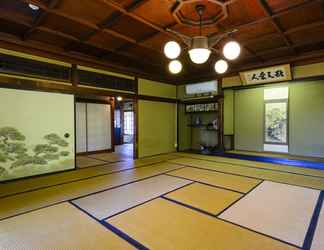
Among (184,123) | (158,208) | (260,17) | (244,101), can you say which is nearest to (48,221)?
(158,208)

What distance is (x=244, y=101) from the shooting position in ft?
23.7

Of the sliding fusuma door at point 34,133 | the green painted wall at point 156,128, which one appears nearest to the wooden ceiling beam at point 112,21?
the sliding fusuma door at point 34,133

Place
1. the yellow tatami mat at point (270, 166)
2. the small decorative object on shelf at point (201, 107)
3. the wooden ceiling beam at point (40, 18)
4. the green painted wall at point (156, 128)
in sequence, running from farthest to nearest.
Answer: the small decorative object on shelf at point (201, 107)
the green painted wall at point (156, 128)
the yellow tatami mat at point (270, 166)
the wooden ceiling beam at point (40, 18)

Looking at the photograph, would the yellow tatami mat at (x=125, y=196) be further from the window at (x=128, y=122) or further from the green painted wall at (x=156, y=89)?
the window at (x=128, y=122)

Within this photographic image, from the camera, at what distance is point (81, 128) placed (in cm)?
700

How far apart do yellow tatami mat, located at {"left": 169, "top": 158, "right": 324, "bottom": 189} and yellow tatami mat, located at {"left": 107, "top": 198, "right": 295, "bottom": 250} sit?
87.4 inches

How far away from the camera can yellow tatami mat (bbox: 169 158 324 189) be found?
368 centimetres

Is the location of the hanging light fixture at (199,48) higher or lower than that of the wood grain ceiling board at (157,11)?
lower

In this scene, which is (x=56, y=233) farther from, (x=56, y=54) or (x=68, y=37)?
(x=56, y=54)

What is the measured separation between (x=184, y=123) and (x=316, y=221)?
19.1 ft

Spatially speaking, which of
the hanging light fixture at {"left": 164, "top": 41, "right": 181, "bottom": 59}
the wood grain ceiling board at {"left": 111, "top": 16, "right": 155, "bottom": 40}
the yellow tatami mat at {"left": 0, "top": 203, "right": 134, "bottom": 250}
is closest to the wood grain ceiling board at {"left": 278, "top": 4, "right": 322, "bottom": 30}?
the hanging light fixture at {"left": 164, "top": 41, "right": 181, "bottom": 59}

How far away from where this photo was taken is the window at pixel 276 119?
6438mm

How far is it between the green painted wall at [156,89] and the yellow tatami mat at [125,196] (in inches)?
135

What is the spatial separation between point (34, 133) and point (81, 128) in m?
2.83
